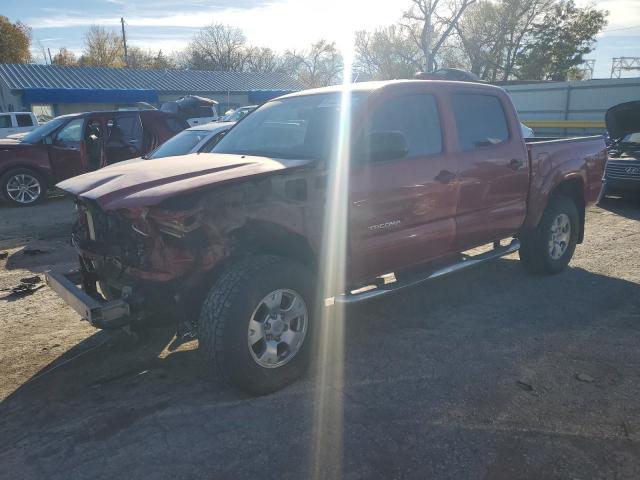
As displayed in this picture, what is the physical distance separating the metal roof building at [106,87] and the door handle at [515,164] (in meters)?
30.2

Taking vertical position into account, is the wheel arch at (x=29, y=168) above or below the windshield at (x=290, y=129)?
below

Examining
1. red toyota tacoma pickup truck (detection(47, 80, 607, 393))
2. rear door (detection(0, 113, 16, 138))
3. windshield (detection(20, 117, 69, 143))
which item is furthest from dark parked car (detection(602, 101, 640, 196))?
rear door (detection(0, 113, 16, 138))

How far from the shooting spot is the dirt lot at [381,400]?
2.71m

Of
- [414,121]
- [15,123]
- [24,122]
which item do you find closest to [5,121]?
[15,123]

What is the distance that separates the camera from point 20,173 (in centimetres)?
1035

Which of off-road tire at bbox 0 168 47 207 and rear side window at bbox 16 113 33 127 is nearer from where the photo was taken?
off-road tire at bbox 0 168 47 207

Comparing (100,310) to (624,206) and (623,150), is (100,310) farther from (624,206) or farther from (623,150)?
(623,150)

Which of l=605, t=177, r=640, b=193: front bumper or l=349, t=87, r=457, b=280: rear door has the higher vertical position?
l=349, t=87, r=457, b=280: rear door

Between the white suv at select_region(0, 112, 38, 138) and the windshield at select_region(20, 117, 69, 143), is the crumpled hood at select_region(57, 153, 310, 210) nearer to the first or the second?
the windshield at select_region(20, 117, 69, 143)

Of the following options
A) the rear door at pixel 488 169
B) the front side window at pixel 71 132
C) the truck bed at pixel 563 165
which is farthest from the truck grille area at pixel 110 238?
the front side window at pixel 71 132

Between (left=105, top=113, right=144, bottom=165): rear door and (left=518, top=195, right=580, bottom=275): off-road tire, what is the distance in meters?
7.75

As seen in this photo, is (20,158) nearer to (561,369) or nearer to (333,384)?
(333,384)

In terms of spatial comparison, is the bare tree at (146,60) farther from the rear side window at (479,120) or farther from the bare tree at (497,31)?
the rear side window at (479,120)

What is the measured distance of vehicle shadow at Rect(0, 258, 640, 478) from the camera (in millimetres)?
2842
